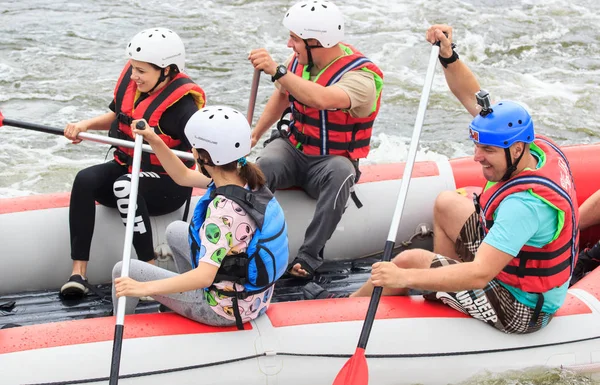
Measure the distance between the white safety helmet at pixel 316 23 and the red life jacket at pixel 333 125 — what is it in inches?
5.3

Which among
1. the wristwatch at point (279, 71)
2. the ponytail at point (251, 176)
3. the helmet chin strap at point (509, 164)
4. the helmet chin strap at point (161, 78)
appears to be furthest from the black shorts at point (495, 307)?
the helmet chin strap at point (161, 78)

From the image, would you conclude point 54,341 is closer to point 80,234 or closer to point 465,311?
point 80,234

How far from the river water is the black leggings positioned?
8.23 feet

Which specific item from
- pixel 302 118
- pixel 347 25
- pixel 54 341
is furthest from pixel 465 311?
pixel 347 25

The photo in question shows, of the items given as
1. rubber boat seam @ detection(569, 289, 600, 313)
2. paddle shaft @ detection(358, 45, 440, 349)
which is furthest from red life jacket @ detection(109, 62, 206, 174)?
rubber boat seam @ detection(569, 289, 600, 313)

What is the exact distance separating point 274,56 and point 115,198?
520 centimetres

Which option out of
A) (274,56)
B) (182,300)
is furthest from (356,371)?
(274,56)

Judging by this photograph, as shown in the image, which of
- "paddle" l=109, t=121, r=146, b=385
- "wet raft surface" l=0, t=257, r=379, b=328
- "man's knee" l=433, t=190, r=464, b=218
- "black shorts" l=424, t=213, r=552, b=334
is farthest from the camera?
"man's knee" l=433, t=190, r=464, b=218

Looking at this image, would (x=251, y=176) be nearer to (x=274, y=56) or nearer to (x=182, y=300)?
(x=182, y=300)

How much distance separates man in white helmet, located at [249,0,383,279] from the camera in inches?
151

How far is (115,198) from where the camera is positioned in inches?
151

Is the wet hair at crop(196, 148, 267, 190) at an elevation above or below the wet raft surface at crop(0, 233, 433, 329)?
above

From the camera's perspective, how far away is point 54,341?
9.76 feet

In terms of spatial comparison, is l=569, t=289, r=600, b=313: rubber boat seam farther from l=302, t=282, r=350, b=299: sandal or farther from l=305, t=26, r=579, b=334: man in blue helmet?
l=302, t=282, r=350, b=299: sandal
